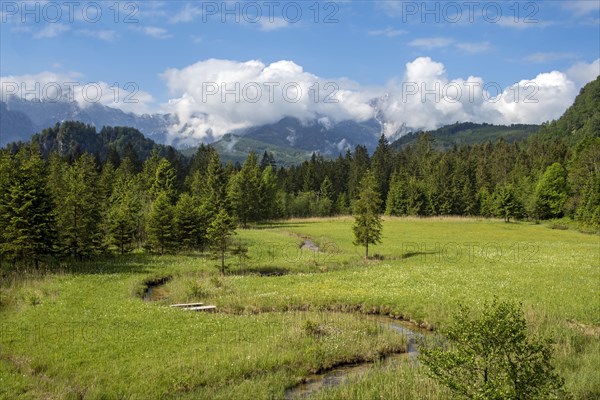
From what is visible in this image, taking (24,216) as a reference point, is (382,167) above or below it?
above

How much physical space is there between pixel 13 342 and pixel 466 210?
126590mm

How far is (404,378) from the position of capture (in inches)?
651

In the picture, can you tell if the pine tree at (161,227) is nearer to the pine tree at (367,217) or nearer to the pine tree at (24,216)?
the pine tree at (24,216)

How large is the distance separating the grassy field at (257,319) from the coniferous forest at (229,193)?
4.57 meters

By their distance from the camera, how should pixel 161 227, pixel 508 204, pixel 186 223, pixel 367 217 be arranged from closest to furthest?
pixel 161 227
pixel 367 217
pixel 186 223
pixel 508 204

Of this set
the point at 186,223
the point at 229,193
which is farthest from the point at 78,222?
the point at 229,193

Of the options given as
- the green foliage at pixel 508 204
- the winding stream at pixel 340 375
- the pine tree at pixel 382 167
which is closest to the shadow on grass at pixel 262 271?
the winding stream at pixel 340 375

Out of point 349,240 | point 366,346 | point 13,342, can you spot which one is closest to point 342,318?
point 366,346

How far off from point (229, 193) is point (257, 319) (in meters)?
73.9

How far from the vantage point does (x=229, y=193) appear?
97375 millimetres

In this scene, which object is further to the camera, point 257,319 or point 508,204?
point 508,204

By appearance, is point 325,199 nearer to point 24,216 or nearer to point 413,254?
point 413,254

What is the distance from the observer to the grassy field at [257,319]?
16203 mm

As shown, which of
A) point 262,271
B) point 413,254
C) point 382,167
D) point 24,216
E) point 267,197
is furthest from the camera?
point 382,167
